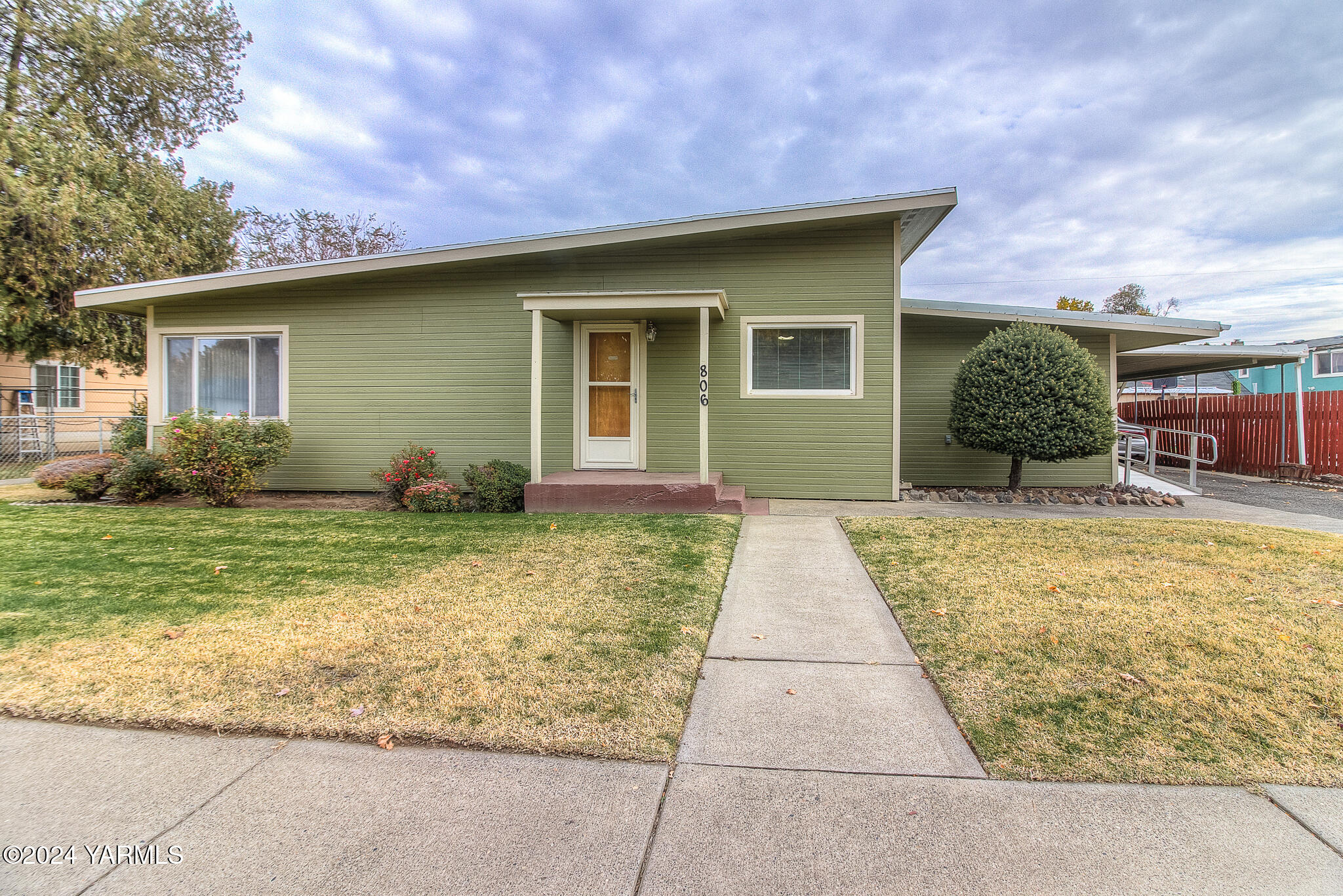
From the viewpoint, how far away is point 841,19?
11289 mm

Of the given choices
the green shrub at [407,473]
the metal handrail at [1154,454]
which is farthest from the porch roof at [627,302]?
the metal handrail at [1154,454]

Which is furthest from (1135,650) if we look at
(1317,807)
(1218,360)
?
(1218,360)

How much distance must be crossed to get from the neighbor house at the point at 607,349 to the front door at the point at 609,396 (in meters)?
0.02

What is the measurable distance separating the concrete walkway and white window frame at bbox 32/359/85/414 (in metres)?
21.6

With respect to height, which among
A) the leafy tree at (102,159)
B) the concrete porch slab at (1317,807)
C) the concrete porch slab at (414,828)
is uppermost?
the leafy tree at (102,159)

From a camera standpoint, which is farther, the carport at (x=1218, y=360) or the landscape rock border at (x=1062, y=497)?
the carport at (x=1218, y=360)

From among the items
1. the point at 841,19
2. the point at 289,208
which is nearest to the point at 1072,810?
the point at 841,19

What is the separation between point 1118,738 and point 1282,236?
2747cm

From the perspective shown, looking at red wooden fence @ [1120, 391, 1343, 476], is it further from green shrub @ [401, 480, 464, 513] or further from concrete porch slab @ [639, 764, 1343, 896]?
green shrub @ [401, 480, 464, 513]

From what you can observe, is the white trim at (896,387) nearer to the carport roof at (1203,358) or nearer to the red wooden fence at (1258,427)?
the carport roof at (1203,358)

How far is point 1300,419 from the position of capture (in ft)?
38.9

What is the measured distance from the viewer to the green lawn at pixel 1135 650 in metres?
2.45

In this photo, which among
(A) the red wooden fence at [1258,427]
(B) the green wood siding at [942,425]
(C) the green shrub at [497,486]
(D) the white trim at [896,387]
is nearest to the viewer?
(C) the green shrub at [497,486]

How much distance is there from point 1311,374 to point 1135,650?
99.9ft
